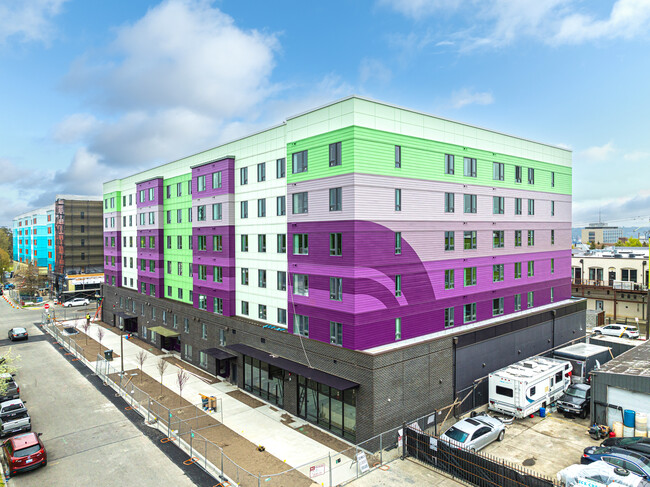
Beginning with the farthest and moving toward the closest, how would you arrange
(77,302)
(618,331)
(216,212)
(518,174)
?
1. (77,302)
2. (618,331)
3. (216,212)
4. (518,174)

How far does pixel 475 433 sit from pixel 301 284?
1409 centimetres

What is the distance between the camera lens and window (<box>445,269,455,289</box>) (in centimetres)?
3003

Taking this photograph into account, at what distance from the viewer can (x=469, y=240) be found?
3188 cm

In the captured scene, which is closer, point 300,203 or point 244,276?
point 300,203

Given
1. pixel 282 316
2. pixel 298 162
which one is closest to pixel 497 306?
pixel 282 316

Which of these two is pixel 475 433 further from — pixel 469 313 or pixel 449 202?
pixel 449 202

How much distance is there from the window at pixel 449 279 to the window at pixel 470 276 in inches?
68.7

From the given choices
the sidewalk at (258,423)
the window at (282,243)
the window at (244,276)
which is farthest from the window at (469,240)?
the window at (244,276)

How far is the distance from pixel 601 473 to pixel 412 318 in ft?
41.3

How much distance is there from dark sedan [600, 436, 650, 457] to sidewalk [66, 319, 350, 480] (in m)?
15.5

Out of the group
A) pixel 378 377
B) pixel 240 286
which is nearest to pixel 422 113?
pixel 378 377

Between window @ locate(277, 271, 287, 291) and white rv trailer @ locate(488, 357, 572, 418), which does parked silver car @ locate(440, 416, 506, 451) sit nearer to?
white rv trailer @ locate(488, 357, 572, 418)

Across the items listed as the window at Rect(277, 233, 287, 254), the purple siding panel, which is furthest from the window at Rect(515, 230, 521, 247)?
the window at Rect(277, 233, 287, 254)

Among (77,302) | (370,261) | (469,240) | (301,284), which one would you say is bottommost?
(77,302)
